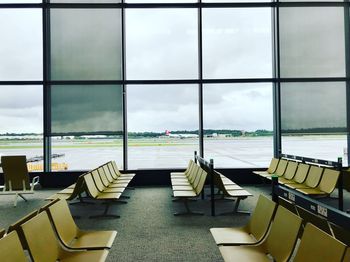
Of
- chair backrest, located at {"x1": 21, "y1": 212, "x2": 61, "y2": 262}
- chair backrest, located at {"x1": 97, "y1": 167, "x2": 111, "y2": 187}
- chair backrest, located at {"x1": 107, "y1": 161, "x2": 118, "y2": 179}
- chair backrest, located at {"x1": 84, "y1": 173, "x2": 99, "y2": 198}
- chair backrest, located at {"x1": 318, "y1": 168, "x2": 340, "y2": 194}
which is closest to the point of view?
chair backrest, located at {"x1": 21, "y1": 212, "x2": 61, "y2": 262}

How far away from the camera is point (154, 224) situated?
4.34 metres

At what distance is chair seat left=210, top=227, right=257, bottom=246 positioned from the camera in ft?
8.56

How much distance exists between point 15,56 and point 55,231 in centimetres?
622

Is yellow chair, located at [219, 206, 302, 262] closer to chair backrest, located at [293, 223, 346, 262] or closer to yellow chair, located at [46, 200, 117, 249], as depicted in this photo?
chair backrest, located at [293, 223, 346, 262]

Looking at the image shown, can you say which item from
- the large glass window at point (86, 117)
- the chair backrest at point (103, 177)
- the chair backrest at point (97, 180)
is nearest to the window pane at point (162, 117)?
the large glass window at point (86, 117)

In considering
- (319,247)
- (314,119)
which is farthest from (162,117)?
(319,247)

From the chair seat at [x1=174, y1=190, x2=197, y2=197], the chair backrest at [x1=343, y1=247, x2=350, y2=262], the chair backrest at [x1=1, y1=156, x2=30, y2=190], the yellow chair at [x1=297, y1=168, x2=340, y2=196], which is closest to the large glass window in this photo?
the chair backrest at [x1=1, y1=156, x2=30, y2=190]

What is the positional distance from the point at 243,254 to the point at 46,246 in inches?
51.8

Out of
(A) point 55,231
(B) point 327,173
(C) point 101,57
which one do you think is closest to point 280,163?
(B) point 327,173

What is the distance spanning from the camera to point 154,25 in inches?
305

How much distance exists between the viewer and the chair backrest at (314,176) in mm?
5109

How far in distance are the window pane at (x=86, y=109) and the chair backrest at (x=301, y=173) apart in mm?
3899

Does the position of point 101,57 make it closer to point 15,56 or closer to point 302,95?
point 15,56

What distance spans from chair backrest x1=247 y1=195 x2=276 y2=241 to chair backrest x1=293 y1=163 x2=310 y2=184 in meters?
3.03
